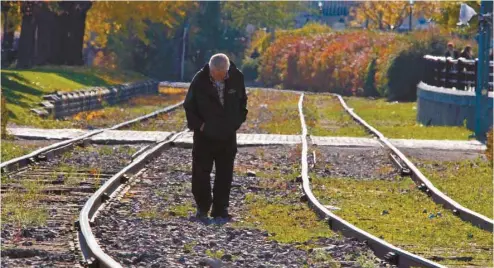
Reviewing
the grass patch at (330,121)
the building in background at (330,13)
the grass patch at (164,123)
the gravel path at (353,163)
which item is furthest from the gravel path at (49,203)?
the building in background at (330,13)

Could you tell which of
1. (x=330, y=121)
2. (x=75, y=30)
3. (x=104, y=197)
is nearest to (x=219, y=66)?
(x=104, y=197)

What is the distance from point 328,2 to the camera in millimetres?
168125

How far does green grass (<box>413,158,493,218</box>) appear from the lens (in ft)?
58.8

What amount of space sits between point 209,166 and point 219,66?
123 centimetres

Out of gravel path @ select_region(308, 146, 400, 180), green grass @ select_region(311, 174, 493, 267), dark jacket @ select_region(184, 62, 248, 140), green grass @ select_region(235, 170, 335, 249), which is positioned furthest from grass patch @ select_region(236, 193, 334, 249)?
gravel path @ select_region(308, 146, 400, 180)

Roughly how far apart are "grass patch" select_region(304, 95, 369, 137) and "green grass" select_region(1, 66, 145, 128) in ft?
20.1

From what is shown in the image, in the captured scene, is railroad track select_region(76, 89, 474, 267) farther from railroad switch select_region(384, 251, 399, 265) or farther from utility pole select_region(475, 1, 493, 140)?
utility pole select_region(475, 1, 493, 140)

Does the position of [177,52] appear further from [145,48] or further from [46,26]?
[46,26]

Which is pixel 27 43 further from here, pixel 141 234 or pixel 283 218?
pixel 141 234

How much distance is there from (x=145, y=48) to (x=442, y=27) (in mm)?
33862

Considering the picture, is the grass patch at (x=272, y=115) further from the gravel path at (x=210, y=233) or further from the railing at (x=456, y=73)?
the gravel path at (x=210, y=233)

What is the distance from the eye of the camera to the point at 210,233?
529 inches

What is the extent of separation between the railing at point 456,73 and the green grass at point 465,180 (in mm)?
11769

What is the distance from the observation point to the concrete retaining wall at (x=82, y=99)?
3772 centimetres
